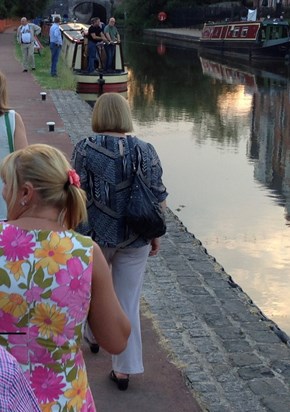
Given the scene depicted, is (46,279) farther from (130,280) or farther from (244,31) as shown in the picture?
(244,31)

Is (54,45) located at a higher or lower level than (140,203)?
lower

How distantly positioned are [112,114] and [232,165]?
951 cm

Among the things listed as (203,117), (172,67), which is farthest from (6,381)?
(172,67)

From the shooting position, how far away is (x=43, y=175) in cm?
238

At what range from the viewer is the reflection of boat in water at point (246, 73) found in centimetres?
2700

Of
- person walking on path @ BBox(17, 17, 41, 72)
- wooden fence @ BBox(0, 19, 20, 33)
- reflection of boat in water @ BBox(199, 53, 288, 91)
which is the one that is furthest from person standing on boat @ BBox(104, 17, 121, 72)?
wooden fence @ BBox(0, 19, 20, 33)

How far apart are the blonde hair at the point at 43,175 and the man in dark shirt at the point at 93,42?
20063 mm

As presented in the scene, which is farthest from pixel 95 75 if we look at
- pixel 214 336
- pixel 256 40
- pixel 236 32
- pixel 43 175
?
pixel 236 32

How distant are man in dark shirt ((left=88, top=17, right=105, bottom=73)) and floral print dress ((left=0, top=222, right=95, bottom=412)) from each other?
2017 centimetres

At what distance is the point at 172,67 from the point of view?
33.4m

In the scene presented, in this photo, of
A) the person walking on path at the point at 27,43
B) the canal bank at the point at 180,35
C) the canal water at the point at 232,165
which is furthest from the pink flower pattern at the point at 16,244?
the canal bank at the point at 180,35

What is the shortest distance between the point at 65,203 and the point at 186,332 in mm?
2867

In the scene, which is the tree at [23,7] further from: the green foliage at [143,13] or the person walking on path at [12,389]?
the person walking on path at [12,389]

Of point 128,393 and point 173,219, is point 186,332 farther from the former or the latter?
point 173,219
